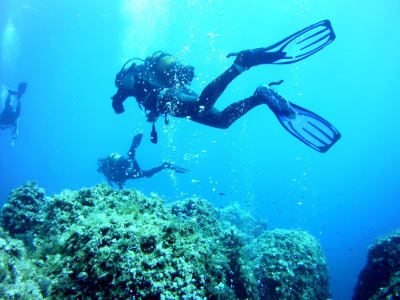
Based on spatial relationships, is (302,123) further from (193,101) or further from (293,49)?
(193,101)

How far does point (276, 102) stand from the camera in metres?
5.12

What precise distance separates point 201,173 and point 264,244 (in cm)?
11779

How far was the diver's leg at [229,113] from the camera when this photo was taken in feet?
17.3

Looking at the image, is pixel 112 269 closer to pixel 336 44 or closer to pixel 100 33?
pixel 100 33

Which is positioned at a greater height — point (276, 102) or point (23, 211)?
point (276, 102)

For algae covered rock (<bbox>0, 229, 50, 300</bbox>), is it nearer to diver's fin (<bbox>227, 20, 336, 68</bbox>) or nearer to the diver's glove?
diver's fin (<bbox>227, 20, 336, 68</bbox>)

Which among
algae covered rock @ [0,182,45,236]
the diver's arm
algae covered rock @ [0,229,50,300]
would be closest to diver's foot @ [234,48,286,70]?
algae covered rock @ [0,229,50,300]

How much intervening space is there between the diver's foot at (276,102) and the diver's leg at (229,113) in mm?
93

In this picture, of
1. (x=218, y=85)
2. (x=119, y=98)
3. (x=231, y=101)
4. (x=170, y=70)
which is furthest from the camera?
(x=231, y=101)

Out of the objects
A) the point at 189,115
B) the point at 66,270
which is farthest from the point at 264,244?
the point at 66,270

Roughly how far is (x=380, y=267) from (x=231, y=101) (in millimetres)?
111397

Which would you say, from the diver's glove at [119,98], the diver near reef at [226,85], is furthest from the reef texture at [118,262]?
the diver's glove at [119,98]

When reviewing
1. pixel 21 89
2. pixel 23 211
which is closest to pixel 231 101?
pixel 21 89

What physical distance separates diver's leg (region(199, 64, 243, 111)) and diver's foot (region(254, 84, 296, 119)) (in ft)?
2.32
